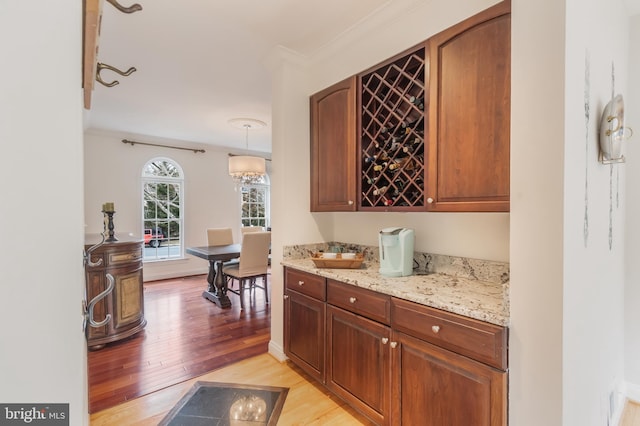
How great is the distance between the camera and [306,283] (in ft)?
7.39

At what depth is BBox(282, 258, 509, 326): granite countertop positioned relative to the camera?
129cm

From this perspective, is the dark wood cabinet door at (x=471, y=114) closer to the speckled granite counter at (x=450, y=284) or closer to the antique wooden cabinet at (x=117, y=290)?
the speckled granite counter at (x=450, y=284)

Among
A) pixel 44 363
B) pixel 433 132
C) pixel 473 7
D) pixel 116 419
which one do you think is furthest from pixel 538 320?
pixel 116 419

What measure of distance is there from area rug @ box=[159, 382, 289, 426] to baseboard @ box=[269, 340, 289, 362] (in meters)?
0.36

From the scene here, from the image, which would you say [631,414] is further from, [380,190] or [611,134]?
[380,190]

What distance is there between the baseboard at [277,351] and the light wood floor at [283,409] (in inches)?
2.1

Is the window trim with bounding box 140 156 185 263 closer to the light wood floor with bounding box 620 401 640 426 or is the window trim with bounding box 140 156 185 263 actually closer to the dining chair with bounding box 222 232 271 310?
the dining chair with bounding box 222 232 271 310

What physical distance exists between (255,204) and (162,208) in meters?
1.88

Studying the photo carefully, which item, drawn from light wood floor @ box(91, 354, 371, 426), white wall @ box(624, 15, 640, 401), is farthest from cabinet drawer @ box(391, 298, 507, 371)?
white wall @ box(624, 15, 640, 401)

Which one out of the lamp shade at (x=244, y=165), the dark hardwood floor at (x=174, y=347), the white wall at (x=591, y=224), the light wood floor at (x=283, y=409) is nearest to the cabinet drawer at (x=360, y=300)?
the light wood floor at (x=283, y=409)

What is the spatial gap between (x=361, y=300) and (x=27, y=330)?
60.9 inches

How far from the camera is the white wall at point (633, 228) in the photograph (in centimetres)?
Result: 205
